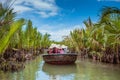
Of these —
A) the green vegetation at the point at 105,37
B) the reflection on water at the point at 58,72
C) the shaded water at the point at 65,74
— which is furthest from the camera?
the green vegetation at the point at 105,37

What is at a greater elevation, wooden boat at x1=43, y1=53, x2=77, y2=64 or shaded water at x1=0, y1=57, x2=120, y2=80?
wooden boat at x1=43, y1=53, x2=77, y2=64

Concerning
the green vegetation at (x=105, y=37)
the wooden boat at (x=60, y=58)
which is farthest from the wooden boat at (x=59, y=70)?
the green vegetation at (x=105, y=37)

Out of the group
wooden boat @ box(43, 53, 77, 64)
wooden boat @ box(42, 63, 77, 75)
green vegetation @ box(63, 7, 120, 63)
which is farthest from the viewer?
wooden boat @ box(43, 53, 77, 64)

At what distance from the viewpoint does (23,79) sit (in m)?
14.2

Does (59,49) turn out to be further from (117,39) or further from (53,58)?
A: (117,39)

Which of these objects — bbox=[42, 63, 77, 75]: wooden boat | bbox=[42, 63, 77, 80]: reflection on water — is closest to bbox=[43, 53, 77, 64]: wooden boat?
bbox=[42, 63, 77, 75]: wooden boat

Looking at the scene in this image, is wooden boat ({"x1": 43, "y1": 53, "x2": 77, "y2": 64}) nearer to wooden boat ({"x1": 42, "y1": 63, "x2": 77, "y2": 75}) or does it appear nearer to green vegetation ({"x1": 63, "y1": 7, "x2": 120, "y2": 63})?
wooden boat ({"x1": 42, "y1": 63, "x2": 77, "y2": 75})

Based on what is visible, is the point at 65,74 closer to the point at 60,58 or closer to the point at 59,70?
the point at 59,70

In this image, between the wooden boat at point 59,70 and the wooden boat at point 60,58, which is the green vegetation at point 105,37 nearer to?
the wooden boat at point 60,58

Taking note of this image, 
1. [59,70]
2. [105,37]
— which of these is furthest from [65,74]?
[105,37]

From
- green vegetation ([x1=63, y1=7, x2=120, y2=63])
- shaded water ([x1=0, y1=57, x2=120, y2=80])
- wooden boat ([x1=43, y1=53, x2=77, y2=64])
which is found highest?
green vegetation ([x1=63, y1=7, x2=120, y2=63])

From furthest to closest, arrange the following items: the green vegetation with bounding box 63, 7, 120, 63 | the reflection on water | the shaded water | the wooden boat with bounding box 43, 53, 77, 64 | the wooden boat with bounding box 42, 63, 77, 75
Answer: the wooden boat with bounding box 43, 53, 77, 64 → the green vegetation with bounding box 63, 7, 120, 63 → the wooden boat with bounding box 42, 63, 77, 75 → the reflection on water → the shaded water

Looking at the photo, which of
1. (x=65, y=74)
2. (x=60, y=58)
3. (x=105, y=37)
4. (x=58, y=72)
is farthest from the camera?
(x=60, y=58)

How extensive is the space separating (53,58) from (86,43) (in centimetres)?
1147
